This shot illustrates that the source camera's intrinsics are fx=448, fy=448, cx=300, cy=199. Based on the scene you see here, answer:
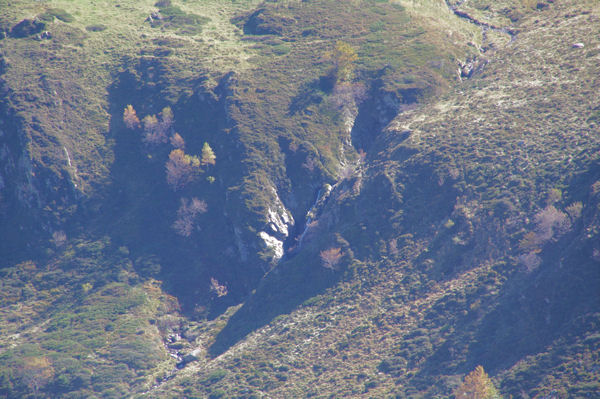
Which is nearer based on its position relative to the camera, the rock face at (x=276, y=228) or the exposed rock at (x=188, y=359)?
the exposed rock at (x=188, y=359)

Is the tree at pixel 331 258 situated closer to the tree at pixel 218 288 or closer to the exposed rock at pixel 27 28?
the tree at pixel 218 288

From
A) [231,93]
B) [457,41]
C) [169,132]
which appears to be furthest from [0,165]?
[457,41]

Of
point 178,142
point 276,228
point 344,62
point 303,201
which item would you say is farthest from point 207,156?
point 344,62

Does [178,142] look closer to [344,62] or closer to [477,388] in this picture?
[344,62]

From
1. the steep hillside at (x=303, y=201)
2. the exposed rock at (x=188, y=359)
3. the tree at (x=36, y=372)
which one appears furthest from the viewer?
the exposed rock at (x=188, y=359)

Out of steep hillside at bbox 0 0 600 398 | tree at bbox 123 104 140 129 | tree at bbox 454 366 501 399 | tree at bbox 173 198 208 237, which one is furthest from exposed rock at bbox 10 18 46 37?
tree at bbox 454 366 501 399

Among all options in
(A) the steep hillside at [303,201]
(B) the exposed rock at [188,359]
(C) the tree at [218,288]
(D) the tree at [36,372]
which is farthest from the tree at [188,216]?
(D) the tree at [36,372]

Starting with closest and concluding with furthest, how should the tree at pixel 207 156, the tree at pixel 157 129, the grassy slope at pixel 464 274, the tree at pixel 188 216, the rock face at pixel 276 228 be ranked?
the grassy slope at pixel 464 274 < the rock face at pixel 276 228 < the tree at pixel 188 216 < the tree at pixel 207 156 < the tree at pixel 157 129
